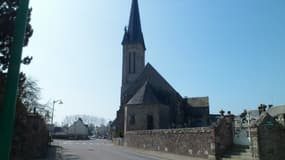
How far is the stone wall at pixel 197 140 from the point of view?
18.9 m

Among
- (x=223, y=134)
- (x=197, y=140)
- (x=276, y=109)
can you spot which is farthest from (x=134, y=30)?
(x=223, y=134)

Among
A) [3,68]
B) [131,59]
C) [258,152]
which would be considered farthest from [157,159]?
[131,59]

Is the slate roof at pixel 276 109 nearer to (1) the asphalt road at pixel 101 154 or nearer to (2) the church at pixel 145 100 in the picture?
(2) the church at pixel 145 100

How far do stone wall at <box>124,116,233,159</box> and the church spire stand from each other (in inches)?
1242

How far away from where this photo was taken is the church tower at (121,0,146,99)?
A: 57.7 metres

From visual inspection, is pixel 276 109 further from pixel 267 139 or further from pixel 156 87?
pixel 267 139

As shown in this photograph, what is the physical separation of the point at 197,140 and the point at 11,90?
19.2 metres

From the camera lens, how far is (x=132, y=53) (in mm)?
58250

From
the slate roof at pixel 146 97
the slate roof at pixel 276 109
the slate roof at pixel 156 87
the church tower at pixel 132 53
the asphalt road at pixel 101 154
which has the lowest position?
the asphalt road at pixel 101 154

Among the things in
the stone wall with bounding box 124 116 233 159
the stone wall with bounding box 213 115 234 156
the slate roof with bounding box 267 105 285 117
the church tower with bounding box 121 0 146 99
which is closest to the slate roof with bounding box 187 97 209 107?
the slate roof with bounding box 267 105 285 117

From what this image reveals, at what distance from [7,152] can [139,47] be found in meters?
56.2

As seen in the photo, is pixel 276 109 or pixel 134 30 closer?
pixel 276 109

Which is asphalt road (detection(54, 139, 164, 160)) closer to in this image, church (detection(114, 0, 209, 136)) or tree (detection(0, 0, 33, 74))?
tree (detection(0, 0, 33, 74))

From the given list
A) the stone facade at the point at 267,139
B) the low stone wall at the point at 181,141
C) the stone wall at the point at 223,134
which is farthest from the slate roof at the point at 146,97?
the stone facade at the point at 267,139
